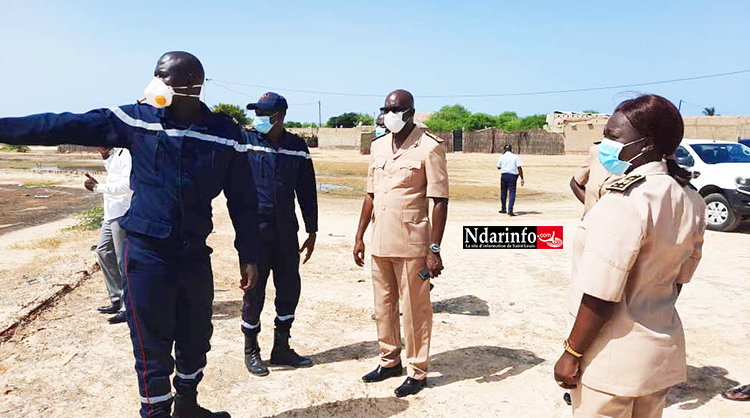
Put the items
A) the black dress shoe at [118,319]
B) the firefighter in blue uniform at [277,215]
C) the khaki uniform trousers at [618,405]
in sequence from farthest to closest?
1. the black dress shoe at [118,319]
2. the firefighter in blue uniform at [277,215]
3. the khaki uniform trousers at [618,405]

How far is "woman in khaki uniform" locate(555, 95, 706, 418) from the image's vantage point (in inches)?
75.3

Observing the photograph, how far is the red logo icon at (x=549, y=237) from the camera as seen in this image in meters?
9.67

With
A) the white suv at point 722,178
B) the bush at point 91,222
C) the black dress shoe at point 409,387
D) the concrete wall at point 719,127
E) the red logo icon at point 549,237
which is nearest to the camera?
the black dress shoe at point 409,387

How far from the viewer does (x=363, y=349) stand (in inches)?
189

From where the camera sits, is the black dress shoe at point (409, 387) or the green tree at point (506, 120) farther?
the green tree at point (506, 120)

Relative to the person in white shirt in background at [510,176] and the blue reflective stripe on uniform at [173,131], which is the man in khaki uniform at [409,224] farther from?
the person in white shirt in background at [510,176]

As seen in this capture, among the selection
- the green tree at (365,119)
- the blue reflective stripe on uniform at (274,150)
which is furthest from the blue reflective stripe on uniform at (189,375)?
the green tree at (365,119)

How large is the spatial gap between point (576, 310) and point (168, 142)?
2.10m

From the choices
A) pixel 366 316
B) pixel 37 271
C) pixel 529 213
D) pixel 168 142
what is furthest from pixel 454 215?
pixel 168 142

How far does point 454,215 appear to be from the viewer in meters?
13.5

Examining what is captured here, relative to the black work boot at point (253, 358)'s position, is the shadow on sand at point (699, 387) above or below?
below

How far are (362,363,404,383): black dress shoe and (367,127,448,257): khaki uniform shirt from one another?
3.03 feet

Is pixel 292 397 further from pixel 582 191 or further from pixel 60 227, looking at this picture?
pixel 60 227

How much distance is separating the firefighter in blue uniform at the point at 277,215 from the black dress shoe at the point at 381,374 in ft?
1.83
